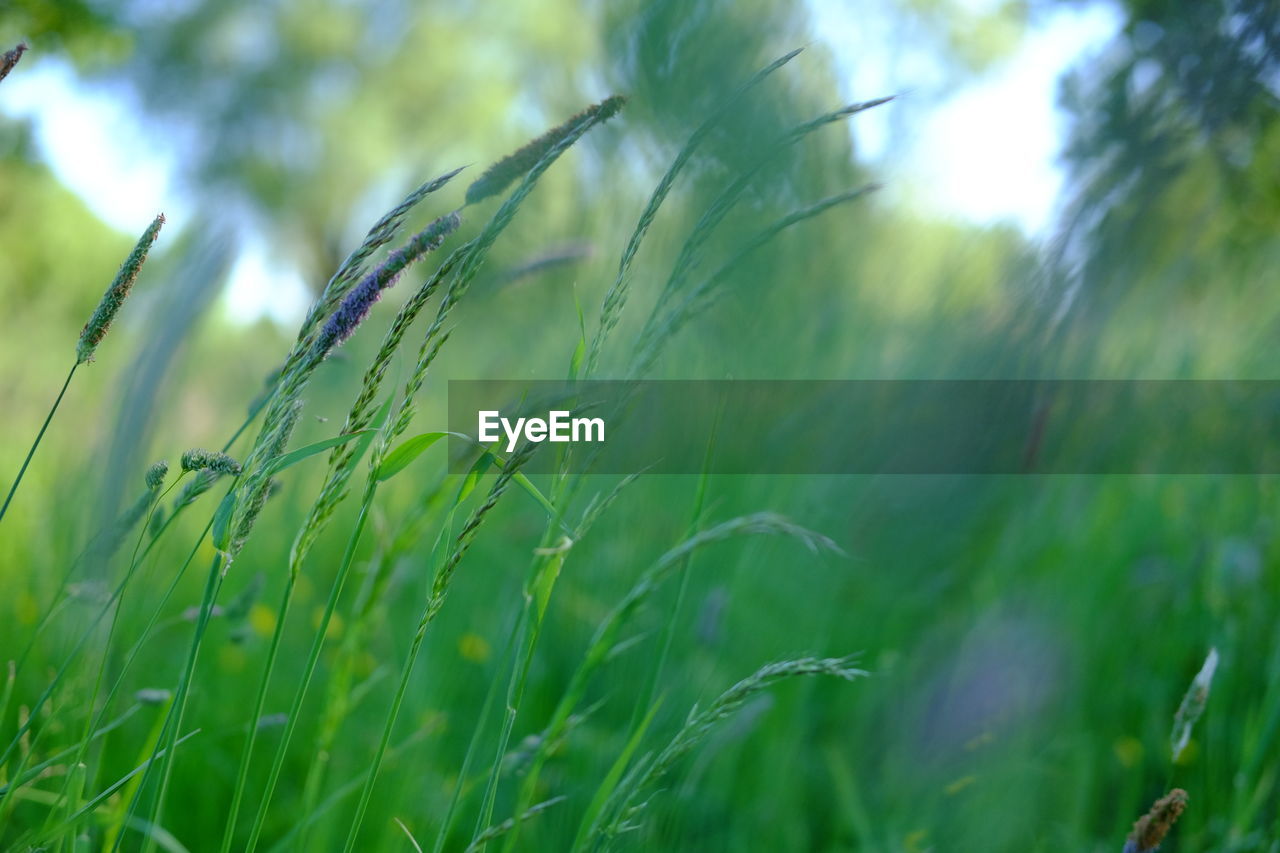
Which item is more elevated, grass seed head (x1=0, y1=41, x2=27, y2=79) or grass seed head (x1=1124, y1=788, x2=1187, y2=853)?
grass seed head (x1=0, y1=41, x2=27, y2=79)

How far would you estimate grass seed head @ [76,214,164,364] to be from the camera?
489mm

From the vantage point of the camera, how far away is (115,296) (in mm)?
502

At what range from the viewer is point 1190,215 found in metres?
1.05

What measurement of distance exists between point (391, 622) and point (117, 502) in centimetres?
64

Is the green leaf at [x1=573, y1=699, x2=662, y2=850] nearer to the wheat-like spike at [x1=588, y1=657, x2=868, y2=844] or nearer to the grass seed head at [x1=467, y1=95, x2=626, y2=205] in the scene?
the wheat-like spike at [x1=588, y1=657, x2=868, y2=844]

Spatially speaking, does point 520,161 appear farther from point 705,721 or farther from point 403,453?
point 705,721

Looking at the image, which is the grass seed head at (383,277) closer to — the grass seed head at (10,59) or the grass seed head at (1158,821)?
the grass seed head at (10,59)

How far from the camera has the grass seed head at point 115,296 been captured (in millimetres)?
489

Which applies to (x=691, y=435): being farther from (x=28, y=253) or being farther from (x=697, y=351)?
(x=28, y=253)

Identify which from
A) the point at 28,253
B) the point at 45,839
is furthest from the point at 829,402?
the point at 28,253

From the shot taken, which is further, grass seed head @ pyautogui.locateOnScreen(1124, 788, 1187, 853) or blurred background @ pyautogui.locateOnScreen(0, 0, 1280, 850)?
blurred background @ pyautogui.locateOnScreen(0, 0, 1280, 850)

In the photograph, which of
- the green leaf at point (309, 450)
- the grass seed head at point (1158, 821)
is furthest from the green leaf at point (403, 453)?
the grass seed head at point (1158, 821)

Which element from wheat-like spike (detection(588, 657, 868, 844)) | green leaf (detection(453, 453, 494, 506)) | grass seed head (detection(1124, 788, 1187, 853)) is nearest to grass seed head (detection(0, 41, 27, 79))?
green leaf (detection(453, 453, 494, 506))

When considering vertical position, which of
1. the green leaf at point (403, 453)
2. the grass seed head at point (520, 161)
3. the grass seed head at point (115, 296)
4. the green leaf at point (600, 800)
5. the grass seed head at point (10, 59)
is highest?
the grass seed head at point (10, 59)
